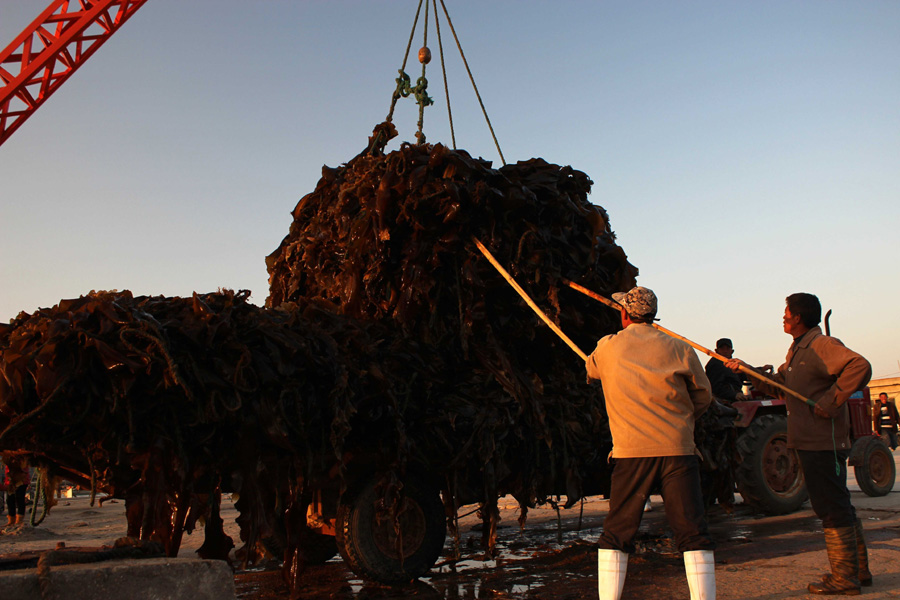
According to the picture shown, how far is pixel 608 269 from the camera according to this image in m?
5.59

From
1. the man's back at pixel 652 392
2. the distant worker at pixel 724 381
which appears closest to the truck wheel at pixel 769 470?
the distant worker at pixel 724 381

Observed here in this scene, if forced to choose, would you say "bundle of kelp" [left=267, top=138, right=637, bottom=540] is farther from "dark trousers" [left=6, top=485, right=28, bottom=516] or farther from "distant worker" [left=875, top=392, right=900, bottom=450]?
"distant worker" [left=875, top=392, right=900, bottom=450]

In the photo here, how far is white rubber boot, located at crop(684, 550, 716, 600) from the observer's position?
309 cm

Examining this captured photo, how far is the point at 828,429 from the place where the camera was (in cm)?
402

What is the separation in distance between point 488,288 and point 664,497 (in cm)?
209

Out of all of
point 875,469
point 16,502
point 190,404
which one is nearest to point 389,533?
point 190,404

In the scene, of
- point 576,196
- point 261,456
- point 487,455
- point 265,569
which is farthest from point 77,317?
point 576,196

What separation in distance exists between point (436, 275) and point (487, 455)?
133 centimetres

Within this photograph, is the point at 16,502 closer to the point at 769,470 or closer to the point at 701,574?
the point at 769,470

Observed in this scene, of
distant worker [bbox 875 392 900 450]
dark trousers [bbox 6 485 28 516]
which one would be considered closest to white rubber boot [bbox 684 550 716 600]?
dark trousers [bbox 6 485 28 516]

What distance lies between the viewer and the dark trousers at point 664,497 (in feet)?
10.5

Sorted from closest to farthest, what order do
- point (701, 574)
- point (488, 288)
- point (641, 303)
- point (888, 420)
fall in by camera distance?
point (701, 574) < point (641, 303) < point (488, 288) < point (888, 420)

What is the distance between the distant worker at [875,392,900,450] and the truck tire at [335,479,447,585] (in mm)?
10880

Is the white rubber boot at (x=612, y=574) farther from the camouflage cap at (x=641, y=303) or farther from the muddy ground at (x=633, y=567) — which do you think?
the camouflage cap at (x=641, y=303)
